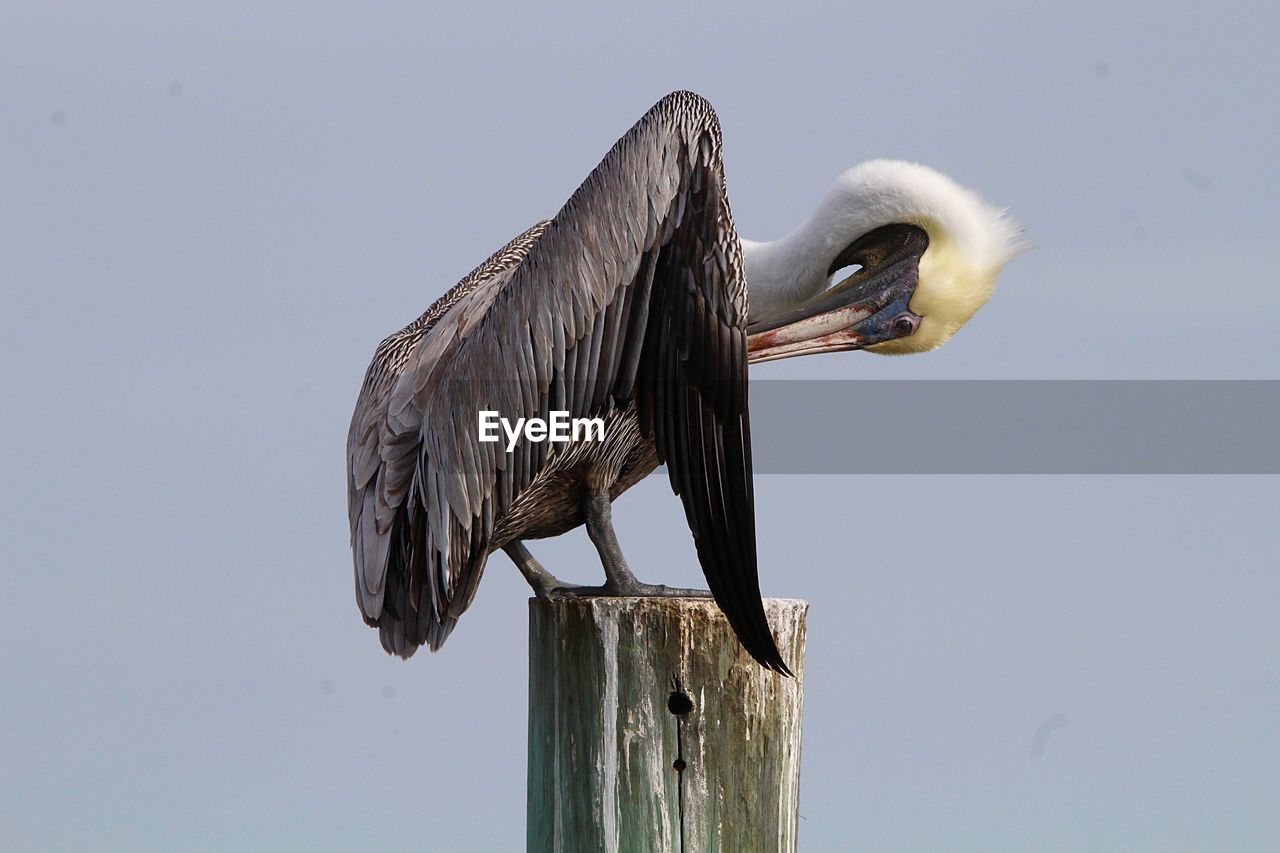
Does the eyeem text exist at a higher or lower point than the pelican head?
lower

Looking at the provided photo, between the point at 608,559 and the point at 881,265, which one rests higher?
the point at 881,265

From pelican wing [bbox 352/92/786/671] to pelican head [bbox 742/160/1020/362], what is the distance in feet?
3.67

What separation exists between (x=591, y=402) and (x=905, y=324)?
161 cm

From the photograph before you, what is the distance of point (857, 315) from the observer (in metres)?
5.05

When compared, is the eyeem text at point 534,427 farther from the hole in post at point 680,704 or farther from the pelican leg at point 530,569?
the hole in post at point 680,704

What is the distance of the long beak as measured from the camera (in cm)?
501

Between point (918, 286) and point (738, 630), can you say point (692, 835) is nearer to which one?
point (738, 630)

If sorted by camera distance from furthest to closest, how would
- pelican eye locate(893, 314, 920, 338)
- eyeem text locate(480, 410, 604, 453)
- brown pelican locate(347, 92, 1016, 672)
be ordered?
pelican eye locate(893, 314, 920, 338), eyeem text locate(480, 410, 604, 453), brown pelican locate(347, 92, 1016, 672)

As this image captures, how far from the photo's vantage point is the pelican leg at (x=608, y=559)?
4027mm

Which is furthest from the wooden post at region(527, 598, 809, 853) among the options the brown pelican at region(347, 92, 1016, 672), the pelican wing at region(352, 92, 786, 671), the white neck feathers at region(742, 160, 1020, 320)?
the white neck feathers at region(742, 160, 1020, 320)

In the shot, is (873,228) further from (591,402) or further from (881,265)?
(591,402)

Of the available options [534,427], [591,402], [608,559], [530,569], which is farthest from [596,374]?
[530,569]

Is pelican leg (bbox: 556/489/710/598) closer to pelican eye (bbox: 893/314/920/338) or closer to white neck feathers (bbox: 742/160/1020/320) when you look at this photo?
white neck feathers (bbox: 742/160/1020/320)

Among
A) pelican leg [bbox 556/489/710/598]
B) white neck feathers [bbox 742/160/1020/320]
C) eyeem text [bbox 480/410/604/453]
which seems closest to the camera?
eyeem text [bbox 480/410/604/453]
